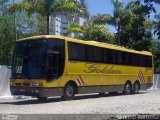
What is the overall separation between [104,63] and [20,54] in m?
6.47

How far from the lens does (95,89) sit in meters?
26.5

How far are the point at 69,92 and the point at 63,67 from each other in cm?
170

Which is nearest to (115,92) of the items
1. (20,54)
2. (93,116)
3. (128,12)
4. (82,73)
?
(82,73)

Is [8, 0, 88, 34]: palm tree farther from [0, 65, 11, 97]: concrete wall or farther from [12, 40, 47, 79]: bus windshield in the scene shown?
[12, 40, 47, 79]: bus windshield

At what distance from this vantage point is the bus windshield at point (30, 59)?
71.2ft

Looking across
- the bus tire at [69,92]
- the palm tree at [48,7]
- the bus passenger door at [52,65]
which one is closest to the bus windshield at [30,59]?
the bus passenger door at [52,65]

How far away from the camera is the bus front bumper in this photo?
2148 centimetres

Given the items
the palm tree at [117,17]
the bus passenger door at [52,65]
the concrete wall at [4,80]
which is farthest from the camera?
the palm tree at [117,17]

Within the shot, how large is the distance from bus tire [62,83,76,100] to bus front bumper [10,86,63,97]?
58 cm

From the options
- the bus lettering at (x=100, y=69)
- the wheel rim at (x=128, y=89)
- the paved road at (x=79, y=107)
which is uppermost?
the bus lettering at (x=100, y=69)

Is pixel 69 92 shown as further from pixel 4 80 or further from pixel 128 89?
pixel 128 89

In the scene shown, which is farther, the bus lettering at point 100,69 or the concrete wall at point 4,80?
the concrete wall at point 4,80

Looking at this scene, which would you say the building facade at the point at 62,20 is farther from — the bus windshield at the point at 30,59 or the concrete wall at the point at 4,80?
the bus windshield at the point at 30,59

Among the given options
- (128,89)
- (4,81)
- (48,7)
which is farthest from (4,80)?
(128,89)
